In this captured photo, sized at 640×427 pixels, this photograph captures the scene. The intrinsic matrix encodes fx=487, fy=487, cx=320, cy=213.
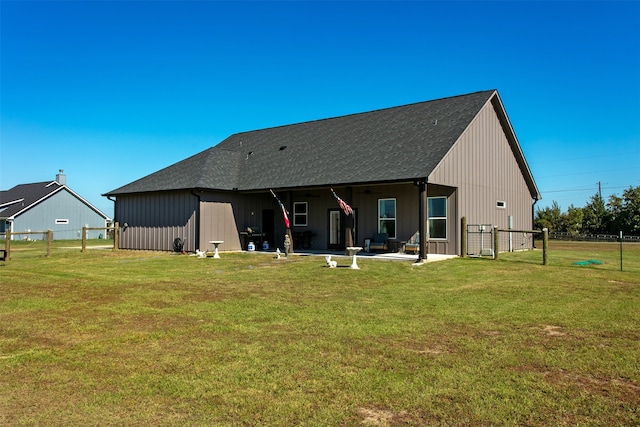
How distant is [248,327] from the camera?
22.4 ft

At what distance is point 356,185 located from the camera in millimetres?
18484

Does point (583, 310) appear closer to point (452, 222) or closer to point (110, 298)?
point (110, 298)

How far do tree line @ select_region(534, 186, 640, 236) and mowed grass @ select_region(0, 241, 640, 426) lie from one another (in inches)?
1126

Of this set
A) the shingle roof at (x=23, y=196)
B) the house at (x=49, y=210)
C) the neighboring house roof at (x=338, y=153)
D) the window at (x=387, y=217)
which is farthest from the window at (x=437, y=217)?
the shingle roof at (x=23, y=196)

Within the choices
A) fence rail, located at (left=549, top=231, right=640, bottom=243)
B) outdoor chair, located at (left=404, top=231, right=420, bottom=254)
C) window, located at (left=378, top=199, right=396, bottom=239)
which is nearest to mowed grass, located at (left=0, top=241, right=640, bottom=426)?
outdoor chair, located at (left=404, top=231, right=420, bottom=254)

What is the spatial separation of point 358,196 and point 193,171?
8169 millimetres

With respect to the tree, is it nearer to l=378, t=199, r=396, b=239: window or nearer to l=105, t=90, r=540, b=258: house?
l=105, t=90, r=540, b=258: house

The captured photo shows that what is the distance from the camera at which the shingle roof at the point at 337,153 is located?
18531 mm

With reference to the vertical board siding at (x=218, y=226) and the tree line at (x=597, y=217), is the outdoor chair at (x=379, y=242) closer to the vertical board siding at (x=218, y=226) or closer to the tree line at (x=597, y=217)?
the vertical board siding at (x=218, y=226)

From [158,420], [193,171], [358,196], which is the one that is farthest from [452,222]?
[158,420]

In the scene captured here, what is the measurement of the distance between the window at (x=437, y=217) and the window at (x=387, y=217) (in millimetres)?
1462

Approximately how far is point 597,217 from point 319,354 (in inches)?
1518

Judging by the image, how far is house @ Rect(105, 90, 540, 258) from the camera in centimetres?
1869

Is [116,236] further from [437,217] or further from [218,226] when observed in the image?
[437,217]
